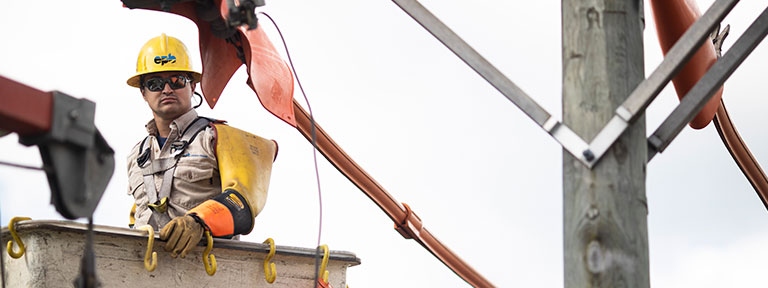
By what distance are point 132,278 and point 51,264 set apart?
39 cm

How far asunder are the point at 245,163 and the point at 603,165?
2.35 metres

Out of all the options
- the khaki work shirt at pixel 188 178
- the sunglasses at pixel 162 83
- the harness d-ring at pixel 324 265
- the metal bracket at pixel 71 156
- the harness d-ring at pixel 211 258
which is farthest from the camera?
the sunglasses at pixel 162 83

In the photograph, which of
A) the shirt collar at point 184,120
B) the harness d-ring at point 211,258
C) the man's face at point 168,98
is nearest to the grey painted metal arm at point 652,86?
the harness d-ring at point 211,258

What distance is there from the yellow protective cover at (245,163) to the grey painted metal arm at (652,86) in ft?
7.39

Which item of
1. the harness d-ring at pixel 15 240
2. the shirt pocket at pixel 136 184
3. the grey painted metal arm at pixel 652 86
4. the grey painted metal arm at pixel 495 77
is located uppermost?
the grey painted metal arm at pixel 652 86

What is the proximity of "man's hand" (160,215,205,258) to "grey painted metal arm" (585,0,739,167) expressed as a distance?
2.05 m

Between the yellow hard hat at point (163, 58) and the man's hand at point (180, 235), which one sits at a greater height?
the yellow hard hat at point (163, 58)

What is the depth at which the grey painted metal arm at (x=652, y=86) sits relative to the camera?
390 centimetres

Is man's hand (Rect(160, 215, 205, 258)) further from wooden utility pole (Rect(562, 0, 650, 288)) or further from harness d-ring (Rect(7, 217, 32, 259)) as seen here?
wooden utility pole (Rect(562, 0, 650, 288))

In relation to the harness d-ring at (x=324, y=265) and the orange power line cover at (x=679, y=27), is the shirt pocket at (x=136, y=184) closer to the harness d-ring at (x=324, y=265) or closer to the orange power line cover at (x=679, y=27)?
the harness d-ring at (x=324, y=265)

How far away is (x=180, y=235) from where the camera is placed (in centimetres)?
493

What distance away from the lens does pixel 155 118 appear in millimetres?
6137

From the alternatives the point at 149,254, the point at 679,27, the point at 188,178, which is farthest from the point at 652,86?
the point at 188,178

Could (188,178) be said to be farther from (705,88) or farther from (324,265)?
(705,88)
